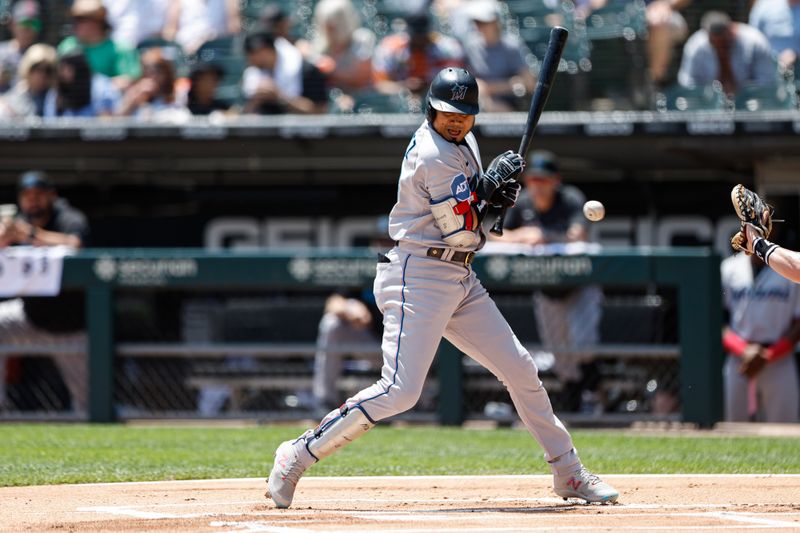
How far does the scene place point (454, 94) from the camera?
486 cm

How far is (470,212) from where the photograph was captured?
4.91 meters

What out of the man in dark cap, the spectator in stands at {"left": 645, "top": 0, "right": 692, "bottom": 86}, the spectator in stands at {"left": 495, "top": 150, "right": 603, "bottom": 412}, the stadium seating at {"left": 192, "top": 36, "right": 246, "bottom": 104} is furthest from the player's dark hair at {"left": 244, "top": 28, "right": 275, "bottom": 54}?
the spectator in stands at {"left": 645, "top": 0, "right": 692, "bottom": 86}

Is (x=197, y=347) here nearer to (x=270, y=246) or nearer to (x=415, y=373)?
Result: (x=270, y=246)

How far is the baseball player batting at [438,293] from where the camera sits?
4.88 m

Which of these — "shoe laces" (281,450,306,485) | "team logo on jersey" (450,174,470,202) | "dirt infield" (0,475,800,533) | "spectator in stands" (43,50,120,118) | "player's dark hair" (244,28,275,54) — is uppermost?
"player's dark hair" (244,28,275,54)

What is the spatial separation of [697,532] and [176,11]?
9.23m

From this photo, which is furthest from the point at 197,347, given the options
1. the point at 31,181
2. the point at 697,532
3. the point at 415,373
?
the point at 697,532

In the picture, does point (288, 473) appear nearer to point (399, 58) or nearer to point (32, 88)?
point (399, 58)

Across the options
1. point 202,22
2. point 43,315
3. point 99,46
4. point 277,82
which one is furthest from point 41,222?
point 202,22

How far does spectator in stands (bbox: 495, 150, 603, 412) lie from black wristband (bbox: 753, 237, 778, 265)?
4035 mm

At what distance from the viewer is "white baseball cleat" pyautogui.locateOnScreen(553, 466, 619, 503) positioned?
513cm

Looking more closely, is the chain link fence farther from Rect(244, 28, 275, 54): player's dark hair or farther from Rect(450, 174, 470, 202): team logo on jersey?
Rect(450, 174, 470, 202): team logo on jersey

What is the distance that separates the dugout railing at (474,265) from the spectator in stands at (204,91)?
1.77 metres

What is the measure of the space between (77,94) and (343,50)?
2.28 meters
